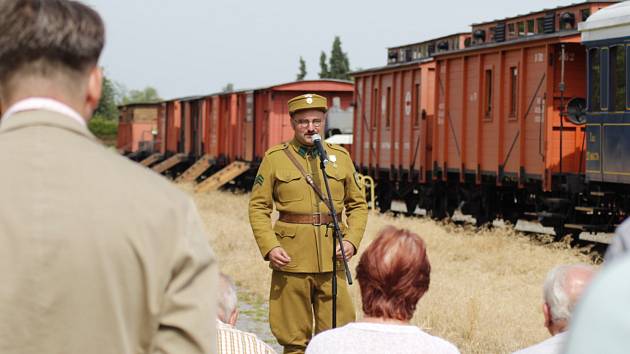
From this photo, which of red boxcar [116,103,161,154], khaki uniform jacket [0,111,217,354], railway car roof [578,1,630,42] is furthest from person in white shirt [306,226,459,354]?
red boxcar [116,103,161,154]

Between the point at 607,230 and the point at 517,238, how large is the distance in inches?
54.8

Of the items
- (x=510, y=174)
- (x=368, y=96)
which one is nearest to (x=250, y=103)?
(x=368, y=96)

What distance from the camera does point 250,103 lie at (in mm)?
39875

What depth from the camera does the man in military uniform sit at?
7355 millimetres

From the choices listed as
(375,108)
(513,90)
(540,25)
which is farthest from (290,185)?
(375,108)

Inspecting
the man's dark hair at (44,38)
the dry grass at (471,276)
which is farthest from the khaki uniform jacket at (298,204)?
the man's dark hair at (44,38)

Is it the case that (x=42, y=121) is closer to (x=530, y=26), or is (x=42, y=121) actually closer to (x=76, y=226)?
(x=76, y=226)

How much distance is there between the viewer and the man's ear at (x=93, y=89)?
2744mm

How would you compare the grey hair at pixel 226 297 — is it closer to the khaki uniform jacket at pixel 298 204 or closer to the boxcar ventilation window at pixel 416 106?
the khaki uniform jacket at pixel 298 204

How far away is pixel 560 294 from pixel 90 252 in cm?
157

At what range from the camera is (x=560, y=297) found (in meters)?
3.61

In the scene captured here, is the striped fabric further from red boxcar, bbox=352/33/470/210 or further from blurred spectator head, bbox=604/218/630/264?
red boxcar, bbox=352/33/470/210

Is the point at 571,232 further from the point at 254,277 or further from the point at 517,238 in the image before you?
the point at 254,277

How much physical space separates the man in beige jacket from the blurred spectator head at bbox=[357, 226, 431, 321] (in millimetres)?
985
